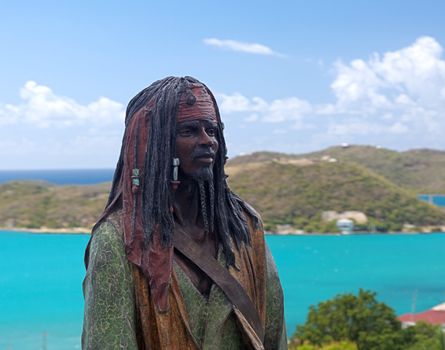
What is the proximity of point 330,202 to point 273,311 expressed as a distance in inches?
3113

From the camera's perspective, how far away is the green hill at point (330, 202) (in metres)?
80.9

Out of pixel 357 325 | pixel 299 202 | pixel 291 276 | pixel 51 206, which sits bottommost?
pixel 291 276

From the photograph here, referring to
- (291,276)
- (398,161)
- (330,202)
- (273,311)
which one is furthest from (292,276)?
(273,311)

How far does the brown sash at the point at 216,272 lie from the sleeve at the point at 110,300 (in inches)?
8.6

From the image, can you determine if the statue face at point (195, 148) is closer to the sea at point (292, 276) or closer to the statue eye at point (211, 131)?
the statue eye at point (211, 131)

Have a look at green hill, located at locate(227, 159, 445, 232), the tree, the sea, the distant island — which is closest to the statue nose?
the tree

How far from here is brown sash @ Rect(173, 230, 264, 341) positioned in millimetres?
2732

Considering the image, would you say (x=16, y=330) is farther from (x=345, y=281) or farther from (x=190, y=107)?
(x=190, y=107)

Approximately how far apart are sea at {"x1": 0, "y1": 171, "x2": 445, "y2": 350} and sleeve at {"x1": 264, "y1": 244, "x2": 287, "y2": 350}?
102 feet

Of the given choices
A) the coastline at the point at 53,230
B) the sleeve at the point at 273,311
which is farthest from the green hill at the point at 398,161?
the sleeve at the point at 273,311

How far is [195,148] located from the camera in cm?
271

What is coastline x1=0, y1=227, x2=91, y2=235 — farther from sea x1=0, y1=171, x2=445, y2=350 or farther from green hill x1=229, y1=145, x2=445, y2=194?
green hill x1=229, y1=145, x2=445, y2=194

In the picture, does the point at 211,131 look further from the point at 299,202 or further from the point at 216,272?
the point at 299,202

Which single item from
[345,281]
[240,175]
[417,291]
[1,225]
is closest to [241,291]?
[417,291]
